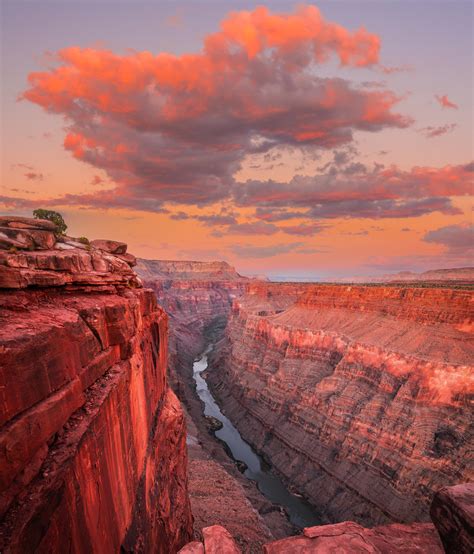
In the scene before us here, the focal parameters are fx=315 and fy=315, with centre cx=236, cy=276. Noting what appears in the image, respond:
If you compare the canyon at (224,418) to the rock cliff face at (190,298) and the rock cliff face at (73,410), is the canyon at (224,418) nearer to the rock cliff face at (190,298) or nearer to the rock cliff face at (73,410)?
the rock cliff face at (73,410)

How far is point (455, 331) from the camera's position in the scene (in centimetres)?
3838

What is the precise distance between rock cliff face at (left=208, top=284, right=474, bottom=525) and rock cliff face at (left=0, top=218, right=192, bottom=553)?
24175mm

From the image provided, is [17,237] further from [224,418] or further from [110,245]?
[224,418]

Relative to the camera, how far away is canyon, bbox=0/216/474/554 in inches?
249

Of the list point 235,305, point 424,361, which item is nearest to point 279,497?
point 424,361

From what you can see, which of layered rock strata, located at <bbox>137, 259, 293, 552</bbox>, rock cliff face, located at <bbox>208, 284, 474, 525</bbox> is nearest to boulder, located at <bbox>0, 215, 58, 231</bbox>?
layered rock strata, located at <bbox>137, 259, 293, 552</bbox>

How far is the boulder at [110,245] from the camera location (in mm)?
19688

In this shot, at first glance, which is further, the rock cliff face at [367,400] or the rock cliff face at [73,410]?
the rock cliff face at [367,400]

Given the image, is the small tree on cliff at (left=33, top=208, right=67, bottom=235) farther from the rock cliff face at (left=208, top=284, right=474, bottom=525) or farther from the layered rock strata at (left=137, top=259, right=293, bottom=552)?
the rock cliff face at (left=208, top=284, right=474, bottom=525)

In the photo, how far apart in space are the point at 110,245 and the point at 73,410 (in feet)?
45.4

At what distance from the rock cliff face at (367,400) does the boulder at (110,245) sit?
108 ft

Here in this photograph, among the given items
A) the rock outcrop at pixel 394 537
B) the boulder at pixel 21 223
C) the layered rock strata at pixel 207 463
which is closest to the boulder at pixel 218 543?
the rock outcrop at pixel 394 537

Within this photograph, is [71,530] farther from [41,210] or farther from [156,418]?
[41,210]

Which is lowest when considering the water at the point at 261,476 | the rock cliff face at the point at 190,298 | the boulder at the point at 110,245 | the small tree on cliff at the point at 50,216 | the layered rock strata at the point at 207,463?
the water at the point at 261,476
